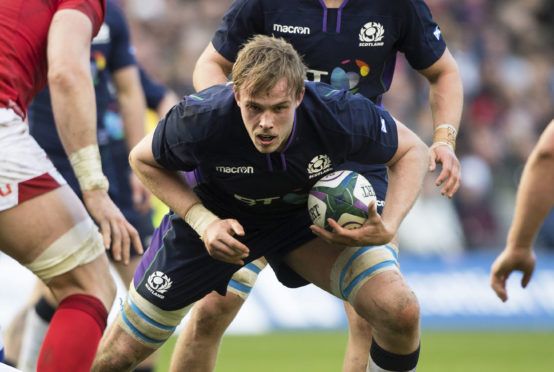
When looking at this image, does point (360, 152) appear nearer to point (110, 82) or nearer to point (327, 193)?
point (327, 193)

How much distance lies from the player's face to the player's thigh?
3.13ft

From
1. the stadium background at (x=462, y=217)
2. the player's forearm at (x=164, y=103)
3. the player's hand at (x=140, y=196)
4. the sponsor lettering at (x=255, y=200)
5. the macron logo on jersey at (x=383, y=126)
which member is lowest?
the stadium background at (x=462, y=217)

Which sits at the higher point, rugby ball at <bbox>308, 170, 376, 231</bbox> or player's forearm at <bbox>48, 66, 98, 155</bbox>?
player's forearm at <bbox>48, 66, 98, 155</bbox>

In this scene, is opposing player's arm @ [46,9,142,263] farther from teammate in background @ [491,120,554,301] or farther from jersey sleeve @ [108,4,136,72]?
jersey sleeve @ [108,4,136,72]

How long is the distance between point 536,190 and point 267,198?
4.61 ft

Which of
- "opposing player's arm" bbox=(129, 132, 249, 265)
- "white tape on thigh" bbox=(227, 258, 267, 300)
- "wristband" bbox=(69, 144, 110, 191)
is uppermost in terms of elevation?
"wristband" bbox=(69, 144, 110, 191)

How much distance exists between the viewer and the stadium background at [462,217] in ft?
34.7

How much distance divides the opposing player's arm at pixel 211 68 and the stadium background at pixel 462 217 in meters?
4.22

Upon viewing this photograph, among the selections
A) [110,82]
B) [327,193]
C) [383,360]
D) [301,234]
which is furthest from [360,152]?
[110,82]

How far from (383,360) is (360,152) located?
109 centimetres

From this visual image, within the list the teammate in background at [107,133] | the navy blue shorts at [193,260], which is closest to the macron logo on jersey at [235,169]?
the navy blue shorts at [193,260]

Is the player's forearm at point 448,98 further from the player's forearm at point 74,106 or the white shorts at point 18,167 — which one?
the white shorts at point 18,167

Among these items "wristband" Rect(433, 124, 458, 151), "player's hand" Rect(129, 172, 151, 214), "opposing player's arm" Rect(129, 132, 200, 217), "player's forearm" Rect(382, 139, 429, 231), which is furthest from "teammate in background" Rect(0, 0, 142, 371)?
"player's hand" Rect(129, 172, 151, 214)

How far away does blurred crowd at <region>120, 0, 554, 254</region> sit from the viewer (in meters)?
12.8
